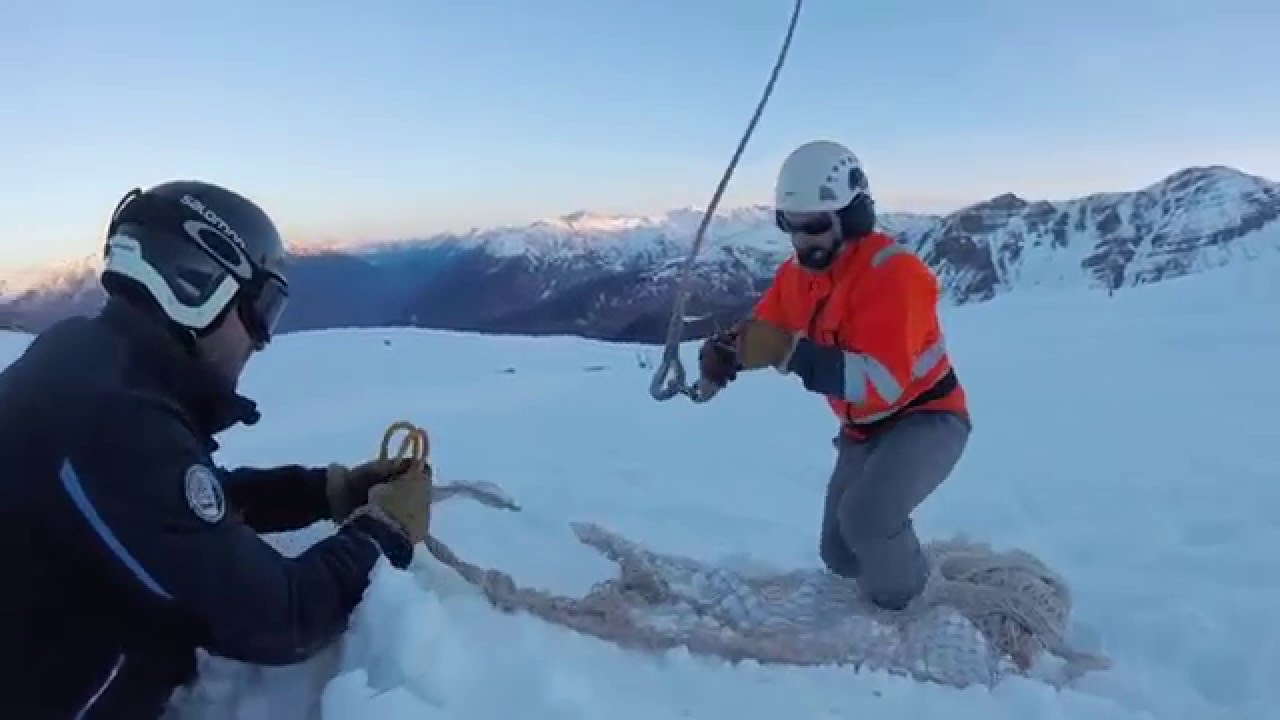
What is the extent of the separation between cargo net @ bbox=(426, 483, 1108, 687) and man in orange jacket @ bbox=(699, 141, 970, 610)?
0.19m

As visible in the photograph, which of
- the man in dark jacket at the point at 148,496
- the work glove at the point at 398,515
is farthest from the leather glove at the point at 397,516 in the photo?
the man in dark jacket at the point at 148,496

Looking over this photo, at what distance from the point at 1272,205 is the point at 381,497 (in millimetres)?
170059

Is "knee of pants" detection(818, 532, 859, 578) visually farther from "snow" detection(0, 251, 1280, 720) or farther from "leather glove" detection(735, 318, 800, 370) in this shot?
"leather glove" detection(735, 318, 800, 370)

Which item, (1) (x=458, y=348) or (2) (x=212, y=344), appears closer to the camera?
(2) (x=212, y=344)

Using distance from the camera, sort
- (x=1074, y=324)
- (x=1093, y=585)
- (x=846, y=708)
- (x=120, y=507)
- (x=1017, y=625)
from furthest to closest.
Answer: (x=1074, y=324) → (x=1093, y=585) → (x=1017, y=625) → (x=846, y=708) → (x=120, y=507)

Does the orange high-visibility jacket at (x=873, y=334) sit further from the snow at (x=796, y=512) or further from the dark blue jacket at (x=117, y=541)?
the dark blue jacket at (x=117, y=541)

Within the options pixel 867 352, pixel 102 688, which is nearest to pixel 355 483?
pixel 102 688

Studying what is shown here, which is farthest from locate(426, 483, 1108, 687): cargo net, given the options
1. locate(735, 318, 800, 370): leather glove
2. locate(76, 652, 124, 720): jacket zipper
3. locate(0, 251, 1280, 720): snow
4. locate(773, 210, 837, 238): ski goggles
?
locate(773, 210, 837, 238): ski goggles

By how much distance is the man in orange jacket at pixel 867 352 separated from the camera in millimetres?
3717

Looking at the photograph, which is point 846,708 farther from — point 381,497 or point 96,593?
point 96,593

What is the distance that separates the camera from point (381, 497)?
279cm

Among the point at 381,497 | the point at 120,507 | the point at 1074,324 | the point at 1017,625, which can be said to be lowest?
the point at 1074,324

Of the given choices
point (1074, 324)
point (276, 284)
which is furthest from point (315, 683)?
point (1074, 324)

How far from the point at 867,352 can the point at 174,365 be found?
2.13 meters
